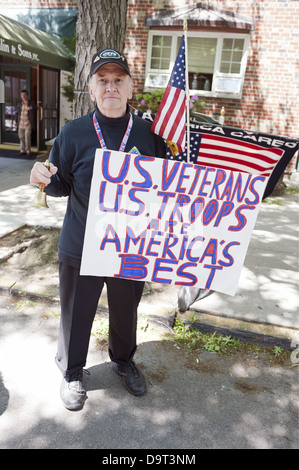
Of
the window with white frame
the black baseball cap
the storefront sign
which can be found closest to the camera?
the black baseball cap

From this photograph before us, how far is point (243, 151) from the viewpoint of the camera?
313cm

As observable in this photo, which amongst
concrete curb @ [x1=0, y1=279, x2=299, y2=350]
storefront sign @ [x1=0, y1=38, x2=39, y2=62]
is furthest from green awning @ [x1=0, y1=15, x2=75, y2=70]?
concrete curb @ [x1=0, y1=279, x2=299, y2=350]

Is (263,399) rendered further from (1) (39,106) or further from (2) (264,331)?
(1) (39,106)

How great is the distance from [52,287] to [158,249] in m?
1.87

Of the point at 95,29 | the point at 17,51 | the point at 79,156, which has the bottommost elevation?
the point at 79,156

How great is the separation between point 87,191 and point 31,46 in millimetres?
8226

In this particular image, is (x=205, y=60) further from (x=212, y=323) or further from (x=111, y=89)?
(x=111, y=89)

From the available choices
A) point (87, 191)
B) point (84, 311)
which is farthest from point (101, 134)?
point (84, 311)

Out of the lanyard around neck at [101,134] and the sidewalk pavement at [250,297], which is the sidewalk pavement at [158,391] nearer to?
the sidewalk pavement at [250,297]

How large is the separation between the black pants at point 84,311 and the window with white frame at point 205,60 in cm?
901

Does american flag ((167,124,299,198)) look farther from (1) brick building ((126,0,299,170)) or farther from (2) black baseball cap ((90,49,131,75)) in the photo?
(1) brick building ((126,0,299,170))

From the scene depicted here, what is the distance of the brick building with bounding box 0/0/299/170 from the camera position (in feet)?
31.0

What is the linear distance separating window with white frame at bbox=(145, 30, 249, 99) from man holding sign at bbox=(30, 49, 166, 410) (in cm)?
873
